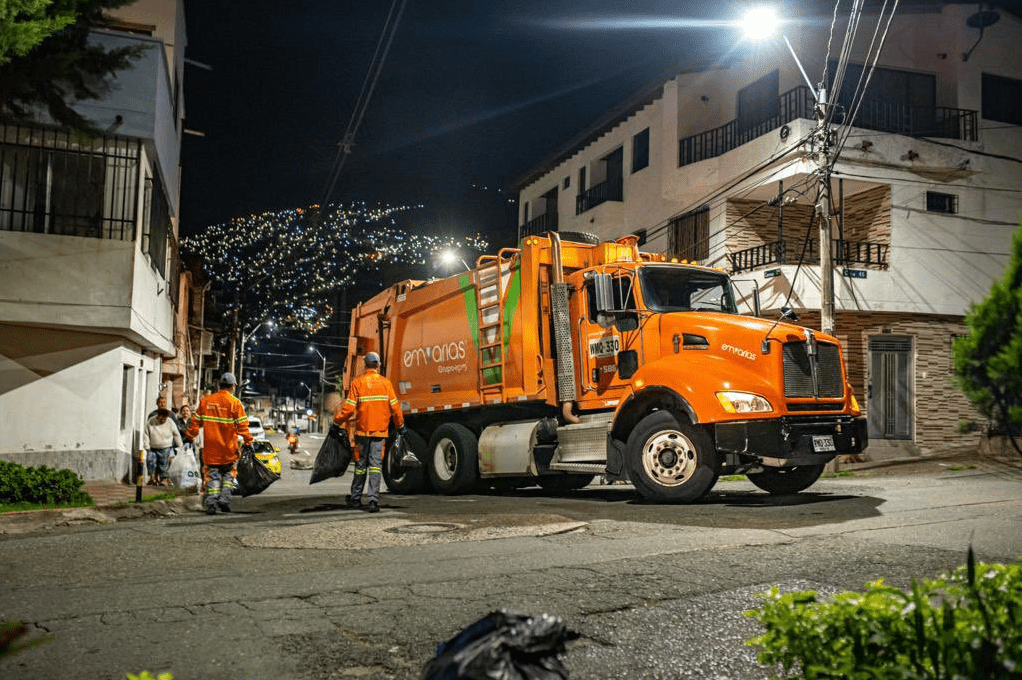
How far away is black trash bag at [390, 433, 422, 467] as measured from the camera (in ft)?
39.1

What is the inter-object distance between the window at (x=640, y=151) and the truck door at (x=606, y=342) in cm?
1814

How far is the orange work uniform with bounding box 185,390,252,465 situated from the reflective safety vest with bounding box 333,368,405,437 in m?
1.11

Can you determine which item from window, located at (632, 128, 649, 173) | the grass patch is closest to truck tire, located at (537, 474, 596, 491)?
the grass patch

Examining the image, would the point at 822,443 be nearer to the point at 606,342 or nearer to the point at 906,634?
the point at 606,342

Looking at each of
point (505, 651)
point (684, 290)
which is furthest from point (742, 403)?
point (505, 651)

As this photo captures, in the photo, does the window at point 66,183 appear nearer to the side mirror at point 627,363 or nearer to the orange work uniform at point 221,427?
the orange work uniform at point 221,427

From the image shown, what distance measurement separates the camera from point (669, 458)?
913 cm

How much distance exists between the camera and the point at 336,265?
33.6 meters

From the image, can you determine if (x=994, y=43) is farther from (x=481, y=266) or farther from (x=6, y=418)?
(x=6, y=418)

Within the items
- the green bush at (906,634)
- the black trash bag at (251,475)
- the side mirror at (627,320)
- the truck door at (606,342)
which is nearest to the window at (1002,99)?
the truck door at (606,342)

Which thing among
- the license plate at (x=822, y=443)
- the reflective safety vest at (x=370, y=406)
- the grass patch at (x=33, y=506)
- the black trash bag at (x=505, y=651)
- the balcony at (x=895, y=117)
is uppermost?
the balcony at (x=895, y=117)

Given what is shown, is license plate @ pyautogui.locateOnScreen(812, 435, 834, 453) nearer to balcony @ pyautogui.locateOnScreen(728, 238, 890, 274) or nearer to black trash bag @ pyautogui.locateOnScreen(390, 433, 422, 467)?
black trash bag @ pyautogui.locateOnScreen(390, 433, 422, 467)

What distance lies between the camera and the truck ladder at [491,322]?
37.3ft

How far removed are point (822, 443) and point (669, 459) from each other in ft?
5.34
